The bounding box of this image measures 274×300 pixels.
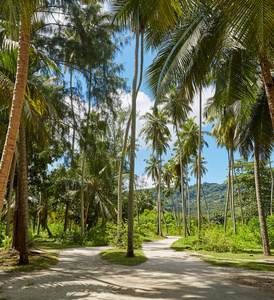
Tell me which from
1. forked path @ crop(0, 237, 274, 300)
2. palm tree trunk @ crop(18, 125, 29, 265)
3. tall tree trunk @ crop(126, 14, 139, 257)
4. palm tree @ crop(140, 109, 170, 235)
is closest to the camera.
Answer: forked path @ crop(0, 237, 274, 300)

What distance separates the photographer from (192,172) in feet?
125

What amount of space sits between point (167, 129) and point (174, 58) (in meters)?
20.5

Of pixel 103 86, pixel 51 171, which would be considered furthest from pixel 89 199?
pixel 103 86

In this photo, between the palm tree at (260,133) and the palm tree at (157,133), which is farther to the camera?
the palm tree at (157,133)

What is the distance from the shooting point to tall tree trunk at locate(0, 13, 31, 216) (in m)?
4.21

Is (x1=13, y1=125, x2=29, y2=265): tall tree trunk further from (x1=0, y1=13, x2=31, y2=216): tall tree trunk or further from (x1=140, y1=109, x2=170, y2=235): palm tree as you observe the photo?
(x1=140, y1=109, x2=170, y2=235): palm tree

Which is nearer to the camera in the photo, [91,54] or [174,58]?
[174,58]

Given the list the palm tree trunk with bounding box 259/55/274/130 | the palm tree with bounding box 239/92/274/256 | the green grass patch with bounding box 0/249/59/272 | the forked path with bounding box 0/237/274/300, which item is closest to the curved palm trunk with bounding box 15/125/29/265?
the green grass patch with bounding box 0/249/59/272

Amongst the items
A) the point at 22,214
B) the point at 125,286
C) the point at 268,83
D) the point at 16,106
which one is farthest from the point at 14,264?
the point at 268,83

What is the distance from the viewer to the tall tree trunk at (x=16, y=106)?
13.8 ft

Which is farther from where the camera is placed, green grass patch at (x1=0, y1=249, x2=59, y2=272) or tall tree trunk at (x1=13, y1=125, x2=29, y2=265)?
tall tree trunk at (x1=13, y1=125, x2=29, y2=265)

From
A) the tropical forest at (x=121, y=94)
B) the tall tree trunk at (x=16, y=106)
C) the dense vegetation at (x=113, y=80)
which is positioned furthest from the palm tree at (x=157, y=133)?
the tall tree trunk at (x=16, y=106)

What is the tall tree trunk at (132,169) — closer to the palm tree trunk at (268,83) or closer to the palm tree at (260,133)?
the palm tree at (260,133)

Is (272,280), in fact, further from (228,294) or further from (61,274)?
(61,274)
